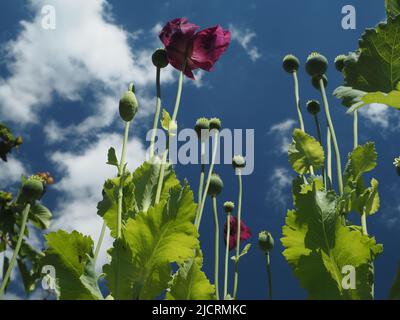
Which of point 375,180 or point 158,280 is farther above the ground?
point 375,180

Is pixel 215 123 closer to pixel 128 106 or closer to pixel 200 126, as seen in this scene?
pixel 200 126

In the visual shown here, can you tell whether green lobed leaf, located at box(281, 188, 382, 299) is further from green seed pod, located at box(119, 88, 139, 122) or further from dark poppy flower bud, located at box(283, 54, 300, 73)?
dark poppy flower bud, located at box(283, 54, 300, 73)

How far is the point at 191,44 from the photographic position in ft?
3.59

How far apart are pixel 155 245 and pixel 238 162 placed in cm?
116

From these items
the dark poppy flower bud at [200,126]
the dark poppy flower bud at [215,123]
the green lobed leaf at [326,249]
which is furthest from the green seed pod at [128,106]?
the dark poppy flower bud at [215,123]

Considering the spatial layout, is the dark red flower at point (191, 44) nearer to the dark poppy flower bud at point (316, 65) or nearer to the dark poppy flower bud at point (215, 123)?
the dark poppy flower bud at point (316, 65)

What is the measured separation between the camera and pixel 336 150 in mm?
1036

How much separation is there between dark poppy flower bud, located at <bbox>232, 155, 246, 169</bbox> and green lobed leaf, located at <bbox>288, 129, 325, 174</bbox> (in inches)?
31.6

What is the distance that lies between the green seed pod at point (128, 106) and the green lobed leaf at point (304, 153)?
363mm

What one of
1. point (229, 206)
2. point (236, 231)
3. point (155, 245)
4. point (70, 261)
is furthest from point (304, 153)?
point (236, 231)
